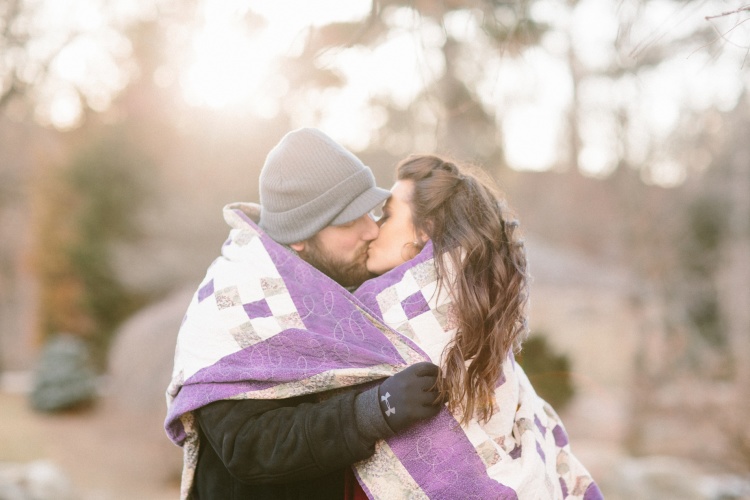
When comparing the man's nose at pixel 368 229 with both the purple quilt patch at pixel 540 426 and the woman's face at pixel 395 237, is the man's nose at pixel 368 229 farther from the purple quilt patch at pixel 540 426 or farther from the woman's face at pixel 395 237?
the purple quilt patch at pixel 540 426

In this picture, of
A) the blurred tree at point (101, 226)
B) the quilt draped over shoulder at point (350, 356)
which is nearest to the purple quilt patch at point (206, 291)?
the quilt draped over shoulder at point (350, 356)

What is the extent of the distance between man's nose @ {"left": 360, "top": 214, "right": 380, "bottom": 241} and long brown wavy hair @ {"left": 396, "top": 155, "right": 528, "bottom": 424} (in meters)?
0.14

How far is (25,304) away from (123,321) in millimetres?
5199

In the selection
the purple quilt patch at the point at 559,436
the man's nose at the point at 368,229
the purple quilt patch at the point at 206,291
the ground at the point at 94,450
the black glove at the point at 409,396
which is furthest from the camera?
the ground at the point at 94,450

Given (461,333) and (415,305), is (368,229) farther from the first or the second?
(461,333)

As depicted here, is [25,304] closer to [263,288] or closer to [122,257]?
[122,257]

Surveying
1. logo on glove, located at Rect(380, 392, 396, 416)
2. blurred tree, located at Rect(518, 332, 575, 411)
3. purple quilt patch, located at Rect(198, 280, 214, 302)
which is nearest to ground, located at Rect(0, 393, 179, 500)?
blurred tree, located at Rect(518, 332, 575, 411)

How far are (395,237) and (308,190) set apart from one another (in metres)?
0.28

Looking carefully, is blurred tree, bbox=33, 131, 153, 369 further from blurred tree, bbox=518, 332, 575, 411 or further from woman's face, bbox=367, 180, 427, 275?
woman's face, bbox=367, 180, 427, 275

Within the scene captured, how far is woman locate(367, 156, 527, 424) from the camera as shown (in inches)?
66.3

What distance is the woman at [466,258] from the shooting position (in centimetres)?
168

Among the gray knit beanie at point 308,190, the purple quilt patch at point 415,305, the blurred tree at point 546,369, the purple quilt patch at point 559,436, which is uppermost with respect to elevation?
the gray knit beanie at point 308,190

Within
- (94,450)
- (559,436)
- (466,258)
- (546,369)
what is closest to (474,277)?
(466,258)

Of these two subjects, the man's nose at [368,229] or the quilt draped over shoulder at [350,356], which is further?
the man's nose at [368,229]
